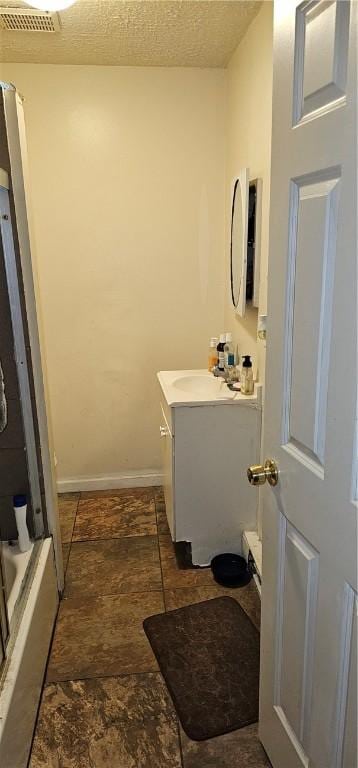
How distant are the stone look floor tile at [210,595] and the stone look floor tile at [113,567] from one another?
10cm

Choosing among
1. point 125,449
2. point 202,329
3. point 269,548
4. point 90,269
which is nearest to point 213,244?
point 202,329

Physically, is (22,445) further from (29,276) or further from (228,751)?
(228,751)

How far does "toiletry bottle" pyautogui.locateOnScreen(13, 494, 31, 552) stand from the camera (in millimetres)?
1975

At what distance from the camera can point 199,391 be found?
2.60 metres

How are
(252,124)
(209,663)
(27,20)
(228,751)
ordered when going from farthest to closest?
(252,124) → (27,20) → (209,663) → (228,751)

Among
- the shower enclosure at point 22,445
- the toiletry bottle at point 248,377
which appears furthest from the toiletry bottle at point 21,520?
the toiletry bottle at point 248,377

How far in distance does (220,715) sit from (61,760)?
20.0 inches

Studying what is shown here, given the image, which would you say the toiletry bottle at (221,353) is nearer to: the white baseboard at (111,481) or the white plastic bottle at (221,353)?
the white plastic bottle at (221,353)

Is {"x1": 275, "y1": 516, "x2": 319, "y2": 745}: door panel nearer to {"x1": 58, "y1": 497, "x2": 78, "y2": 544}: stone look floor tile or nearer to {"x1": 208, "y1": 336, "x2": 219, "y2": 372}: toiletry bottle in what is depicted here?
{"x1": 208, "y1": 336, "x2": 219, "y2": 372}: toiletry bottle

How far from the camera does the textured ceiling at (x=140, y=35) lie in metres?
2.08

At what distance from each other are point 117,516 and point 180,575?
685mm

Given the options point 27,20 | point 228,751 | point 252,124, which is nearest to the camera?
point 228,751

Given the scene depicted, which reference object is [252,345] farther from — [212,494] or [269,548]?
[269,548]

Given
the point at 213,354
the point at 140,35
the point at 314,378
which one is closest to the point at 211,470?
the point at 213,354
